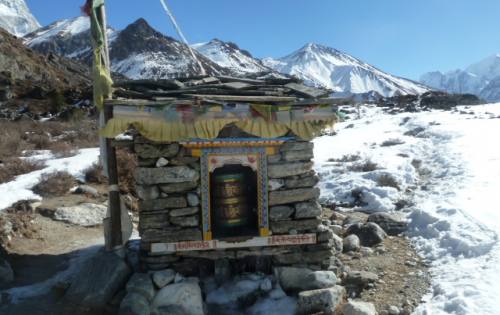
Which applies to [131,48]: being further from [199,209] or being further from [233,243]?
[233,243]

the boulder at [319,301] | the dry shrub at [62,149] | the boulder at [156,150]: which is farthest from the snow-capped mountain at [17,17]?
the boulder at [319,301]

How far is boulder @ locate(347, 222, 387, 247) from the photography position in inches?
354

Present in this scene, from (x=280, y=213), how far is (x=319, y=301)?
4.79 feet

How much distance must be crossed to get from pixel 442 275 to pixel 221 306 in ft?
11.9

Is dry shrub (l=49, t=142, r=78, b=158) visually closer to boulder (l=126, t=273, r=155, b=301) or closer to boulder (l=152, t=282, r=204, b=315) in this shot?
boulder (l=126, t=273, r=155, b=301)

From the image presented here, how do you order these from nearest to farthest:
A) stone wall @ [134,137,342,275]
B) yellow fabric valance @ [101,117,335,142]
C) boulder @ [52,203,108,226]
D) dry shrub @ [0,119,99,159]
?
yellow fabric valance @ [101,117,335,142], stone wall @ [134,137,342,275], boulder @ [52,203,108,226], dry shrub @ [0,119,99,159]

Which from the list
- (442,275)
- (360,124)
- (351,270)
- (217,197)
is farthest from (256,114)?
(360,124)

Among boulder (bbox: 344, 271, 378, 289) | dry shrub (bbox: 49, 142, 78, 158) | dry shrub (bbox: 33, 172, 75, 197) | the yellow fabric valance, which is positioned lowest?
boulder (bbox: 344, 271, 378, 289)

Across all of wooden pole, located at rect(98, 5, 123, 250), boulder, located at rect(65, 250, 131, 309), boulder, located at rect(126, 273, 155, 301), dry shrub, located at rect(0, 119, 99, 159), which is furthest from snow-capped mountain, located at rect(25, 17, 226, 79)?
boulder, located at rect(126, 273, 155, 301)

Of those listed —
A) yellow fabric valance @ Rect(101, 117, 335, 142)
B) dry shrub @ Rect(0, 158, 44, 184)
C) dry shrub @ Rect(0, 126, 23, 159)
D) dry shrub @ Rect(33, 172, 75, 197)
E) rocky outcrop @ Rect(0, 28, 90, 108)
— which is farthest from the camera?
rocky outcrop @ Rect(0, 28, 90, 108)

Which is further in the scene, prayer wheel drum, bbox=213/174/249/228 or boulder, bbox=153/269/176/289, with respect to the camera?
prayer wheel drum, bbox=213/174/249/228

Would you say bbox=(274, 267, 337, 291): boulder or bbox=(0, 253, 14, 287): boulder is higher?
bbox=(0, 253, 14, 287): boulder

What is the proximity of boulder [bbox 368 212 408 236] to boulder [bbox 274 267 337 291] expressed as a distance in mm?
3530

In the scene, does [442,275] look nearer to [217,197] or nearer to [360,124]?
[217,197]
